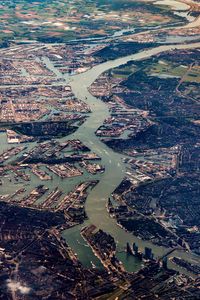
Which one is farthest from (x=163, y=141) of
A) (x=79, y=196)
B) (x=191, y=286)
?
(x=191, y=286)

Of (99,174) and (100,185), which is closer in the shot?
(100,185)

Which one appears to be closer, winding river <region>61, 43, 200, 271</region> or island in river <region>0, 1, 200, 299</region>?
island in river <region>0, 1, 200, 299</region>

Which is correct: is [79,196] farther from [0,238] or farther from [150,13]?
[150,13]

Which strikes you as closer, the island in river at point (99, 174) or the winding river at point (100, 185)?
the island in river at point (99, 174)

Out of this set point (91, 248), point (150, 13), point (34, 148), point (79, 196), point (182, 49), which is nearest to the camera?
point (91, 248)

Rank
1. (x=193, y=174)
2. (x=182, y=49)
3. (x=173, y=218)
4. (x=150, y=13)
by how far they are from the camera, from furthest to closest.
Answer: (x=150, y=13) → (x=182, y=49) → (x=193, y=174) → (x=173, y=218)

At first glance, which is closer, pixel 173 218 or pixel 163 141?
pixel 173 218

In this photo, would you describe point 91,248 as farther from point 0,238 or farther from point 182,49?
point 182,49
